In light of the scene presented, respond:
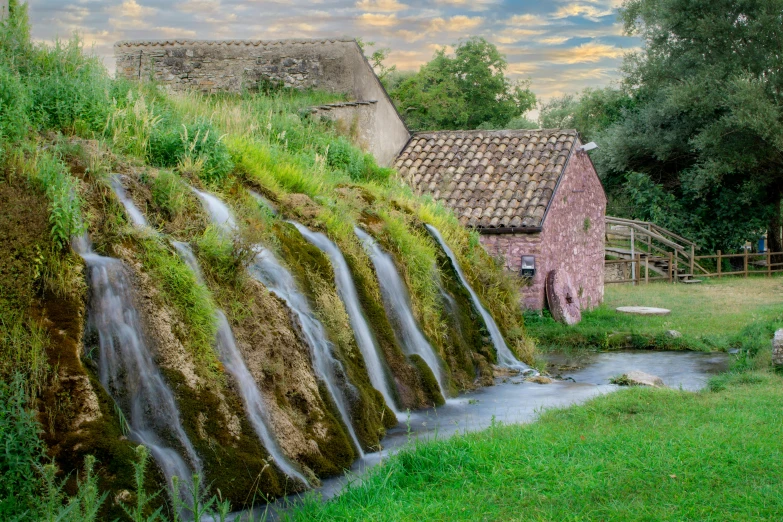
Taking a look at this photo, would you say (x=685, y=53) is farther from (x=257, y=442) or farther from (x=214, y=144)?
(x=257, y=442)

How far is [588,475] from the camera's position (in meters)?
5.77

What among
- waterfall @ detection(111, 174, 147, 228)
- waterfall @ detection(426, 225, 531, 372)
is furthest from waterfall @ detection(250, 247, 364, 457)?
waterfall @ detection(426, 225, 531, 372)

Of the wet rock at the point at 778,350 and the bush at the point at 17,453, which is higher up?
the bush at the point at 17,453

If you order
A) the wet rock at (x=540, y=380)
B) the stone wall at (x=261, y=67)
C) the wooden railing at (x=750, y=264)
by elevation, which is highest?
the stone wall at (x=261, y=67)

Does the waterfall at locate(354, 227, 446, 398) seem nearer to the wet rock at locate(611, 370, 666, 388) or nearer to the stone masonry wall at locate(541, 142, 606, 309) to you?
the wet rock at locate(611, 370, 666, 388)

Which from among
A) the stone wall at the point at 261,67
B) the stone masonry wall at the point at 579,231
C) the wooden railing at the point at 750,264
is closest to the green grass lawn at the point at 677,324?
the stone masonry wall at the point at 579,231

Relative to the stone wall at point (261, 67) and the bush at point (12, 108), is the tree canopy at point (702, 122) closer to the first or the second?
the stone wall at point (261, 67)

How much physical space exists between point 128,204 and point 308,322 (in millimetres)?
2096

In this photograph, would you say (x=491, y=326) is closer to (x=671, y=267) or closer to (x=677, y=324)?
(x=677, y=324)

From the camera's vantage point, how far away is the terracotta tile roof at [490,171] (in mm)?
18000

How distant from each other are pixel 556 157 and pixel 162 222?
43.8 ft

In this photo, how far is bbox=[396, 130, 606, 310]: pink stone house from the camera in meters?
17.8

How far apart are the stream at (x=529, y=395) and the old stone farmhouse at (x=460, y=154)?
11.8ft

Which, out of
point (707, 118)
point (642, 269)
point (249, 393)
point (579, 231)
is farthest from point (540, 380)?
point (707, 118)
